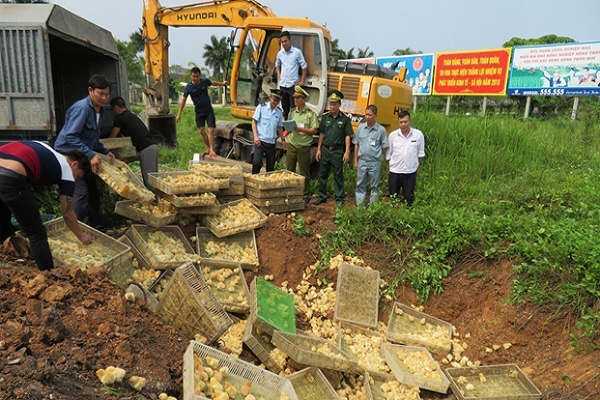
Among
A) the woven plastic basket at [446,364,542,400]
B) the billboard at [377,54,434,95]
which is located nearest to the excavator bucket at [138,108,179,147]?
the woven plastic basket at [446,364,542,400]

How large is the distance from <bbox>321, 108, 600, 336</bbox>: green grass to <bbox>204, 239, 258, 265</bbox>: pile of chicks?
1035mm

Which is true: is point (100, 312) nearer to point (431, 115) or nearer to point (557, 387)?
point (557, 387)

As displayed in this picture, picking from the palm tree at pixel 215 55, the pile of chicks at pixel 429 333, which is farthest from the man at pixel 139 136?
the palm tree at pixel 215 55

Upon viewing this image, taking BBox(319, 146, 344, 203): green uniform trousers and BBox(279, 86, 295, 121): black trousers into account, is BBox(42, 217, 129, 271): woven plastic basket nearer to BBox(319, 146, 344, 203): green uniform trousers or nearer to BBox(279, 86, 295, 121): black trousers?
BBox(319, 146, 344, 203): green uniform trousers

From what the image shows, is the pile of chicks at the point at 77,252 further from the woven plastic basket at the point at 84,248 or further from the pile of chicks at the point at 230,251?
the pile of chicks at the point at 230,251

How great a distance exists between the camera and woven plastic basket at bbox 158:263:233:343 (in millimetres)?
3812

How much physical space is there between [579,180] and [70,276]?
313 inches

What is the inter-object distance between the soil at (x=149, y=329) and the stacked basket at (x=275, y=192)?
0.66 m

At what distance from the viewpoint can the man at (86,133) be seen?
4.54m

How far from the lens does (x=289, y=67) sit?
7777 millimetres

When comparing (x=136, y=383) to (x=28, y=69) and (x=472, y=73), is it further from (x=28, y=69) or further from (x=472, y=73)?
(x=472, y=73)

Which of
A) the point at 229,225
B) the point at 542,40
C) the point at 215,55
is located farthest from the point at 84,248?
the point at 215,55

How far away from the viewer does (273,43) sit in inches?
348

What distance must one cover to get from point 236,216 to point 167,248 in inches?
44.5
